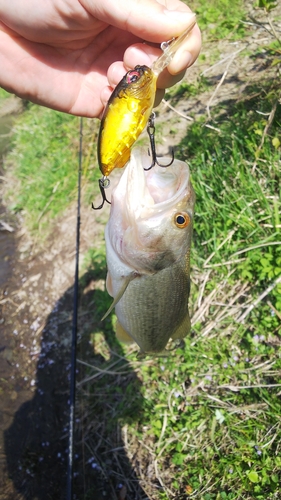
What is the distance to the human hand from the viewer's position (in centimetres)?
188

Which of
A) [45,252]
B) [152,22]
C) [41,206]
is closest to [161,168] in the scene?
[152,22]

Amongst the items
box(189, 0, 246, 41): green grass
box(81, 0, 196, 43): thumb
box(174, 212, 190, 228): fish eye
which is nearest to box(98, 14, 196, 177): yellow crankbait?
box(81, 0, 196, 43): thumb

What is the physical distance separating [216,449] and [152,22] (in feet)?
8.86

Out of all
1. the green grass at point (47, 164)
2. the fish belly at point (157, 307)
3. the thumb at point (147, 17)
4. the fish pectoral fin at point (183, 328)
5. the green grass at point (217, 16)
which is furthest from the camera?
the green grass at point (47, 164)

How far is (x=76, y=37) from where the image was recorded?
246 centimetres

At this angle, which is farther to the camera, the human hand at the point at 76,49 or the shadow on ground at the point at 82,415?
the shadow on ground at the point at 82,415

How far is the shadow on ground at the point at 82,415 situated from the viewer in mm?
3523

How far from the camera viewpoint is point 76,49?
264 cm

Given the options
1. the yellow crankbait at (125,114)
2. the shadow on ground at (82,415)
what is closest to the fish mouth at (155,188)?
the yellow crankbait at (125,114)

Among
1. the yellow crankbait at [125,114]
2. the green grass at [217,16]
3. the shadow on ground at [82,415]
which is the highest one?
the yellow crankbait at [125,114]

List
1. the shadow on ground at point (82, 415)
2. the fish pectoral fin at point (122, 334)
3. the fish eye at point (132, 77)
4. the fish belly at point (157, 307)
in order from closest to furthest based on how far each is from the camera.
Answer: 1. the fish eye at point (132, 77)
2. the fish belly at point (157, 307)
3. the fish pectoral fin at point (122, 334)
4. the shadow on ground at point (82, 415)

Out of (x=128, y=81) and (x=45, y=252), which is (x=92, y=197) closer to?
(x=45, y=252)

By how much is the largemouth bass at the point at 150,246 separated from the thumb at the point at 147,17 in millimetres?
537

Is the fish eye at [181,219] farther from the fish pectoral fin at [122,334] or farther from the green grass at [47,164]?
the green grass at [47,164]
